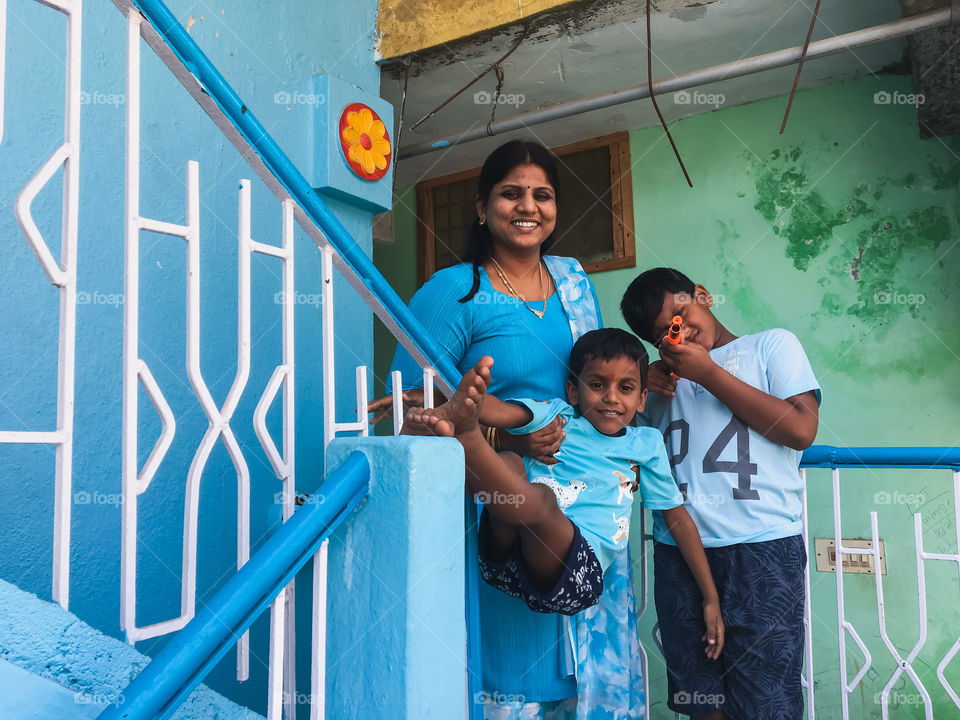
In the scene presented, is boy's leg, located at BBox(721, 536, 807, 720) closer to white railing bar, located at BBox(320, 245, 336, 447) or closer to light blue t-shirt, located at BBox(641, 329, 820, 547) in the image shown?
light blue t-shirt, located at BBox(641, 329, 820, 547)

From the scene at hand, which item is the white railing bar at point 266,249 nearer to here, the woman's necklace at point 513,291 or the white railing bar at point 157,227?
the white railing bar at point 157,227

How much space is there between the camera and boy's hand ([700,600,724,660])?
1901mm

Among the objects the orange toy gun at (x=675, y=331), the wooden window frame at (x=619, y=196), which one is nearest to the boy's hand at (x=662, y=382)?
the orange toy gun at (x=675, y=331)

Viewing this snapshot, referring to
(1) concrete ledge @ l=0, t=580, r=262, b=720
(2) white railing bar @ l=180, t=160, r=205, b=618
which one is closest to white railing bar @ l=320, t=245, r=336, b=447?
(2) white railing bar @ l=180, t=160, r=205, b=618

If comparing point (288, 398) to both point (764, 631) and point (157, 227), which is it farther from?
point (764, 631)

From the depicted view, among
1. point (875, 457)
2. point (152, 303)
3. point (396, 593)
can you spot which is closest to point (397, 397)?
point (396, 593)

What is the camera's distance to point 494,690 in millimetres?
1800

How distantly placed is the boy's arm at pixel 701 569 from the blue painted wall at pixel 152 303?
1.00 m

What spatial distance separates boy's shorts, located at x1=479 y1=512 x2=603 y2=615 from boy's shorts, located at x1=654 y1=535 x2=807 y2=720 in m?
0.45

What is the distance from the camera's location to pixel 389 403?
70.5 inches

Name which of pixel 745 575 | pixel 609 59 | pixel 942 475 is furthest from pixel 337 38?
pixel 942 475

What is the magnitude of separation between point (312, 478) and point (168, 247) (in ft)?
3.29

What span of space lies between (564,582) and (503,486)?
260mm

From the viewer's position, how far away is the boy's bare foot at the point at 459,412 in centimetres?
138
